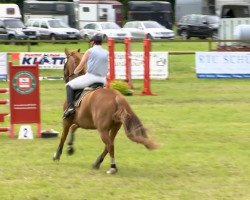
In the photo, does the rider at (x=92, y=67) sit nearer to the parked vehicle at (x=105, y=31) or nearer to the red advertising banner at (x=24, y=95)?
the red advertising banner at (x=24, y=95)

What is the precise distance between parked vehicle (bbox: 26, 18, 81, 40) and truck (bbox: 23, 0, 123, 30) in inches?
224

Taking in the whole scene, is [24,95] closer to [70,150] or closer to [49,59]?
[70,150]

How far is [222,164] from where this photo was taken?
1142 cm

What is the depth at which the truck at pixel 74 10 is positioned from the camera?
55.8m

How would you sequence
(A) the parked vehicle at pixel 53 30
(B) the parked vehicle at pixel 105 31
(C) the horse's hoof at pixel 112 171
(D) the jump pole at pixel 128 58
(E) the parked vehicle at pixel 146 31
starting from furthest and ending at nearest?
(E) the parked vehicle at pixel 146 31 → (A) the parked vehicle at pixel 53 30 → (B) the parked vehicle at pixel 105 31 → (D) the jump pole at pixel 128 58 → (C) the horse's hoof at pixel 112 171

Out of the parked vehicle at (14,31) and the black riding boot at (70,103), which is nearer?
the black riding boot at (70,103)

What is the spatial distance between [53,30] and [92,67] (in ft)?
124

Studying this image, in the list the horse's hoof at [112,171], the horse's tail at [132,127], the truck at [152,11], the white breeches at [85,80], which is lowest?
the horse's hoof at [112,171]

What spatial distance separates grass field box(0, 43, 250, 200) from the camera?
9.43 meters

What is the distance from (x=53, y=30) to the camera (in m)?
48.8

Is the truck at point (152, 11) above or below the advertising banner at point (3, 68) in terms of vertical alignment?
above

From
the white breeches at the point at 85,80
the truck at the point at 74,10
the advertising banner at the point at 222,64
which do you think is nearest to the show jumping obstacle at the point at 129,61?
the advertising banner at the point at 222,64

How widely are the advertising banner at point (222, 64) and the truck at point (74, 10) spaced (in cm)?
2892

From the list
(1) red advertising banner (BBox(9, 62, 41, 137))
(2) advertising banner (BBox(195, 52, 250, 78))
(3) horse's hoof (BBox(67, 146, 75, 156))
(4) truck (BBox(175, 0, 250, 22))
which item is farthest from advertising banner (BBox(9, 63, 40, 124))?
(4) truck (BBox(175, 0, 250, 22))
